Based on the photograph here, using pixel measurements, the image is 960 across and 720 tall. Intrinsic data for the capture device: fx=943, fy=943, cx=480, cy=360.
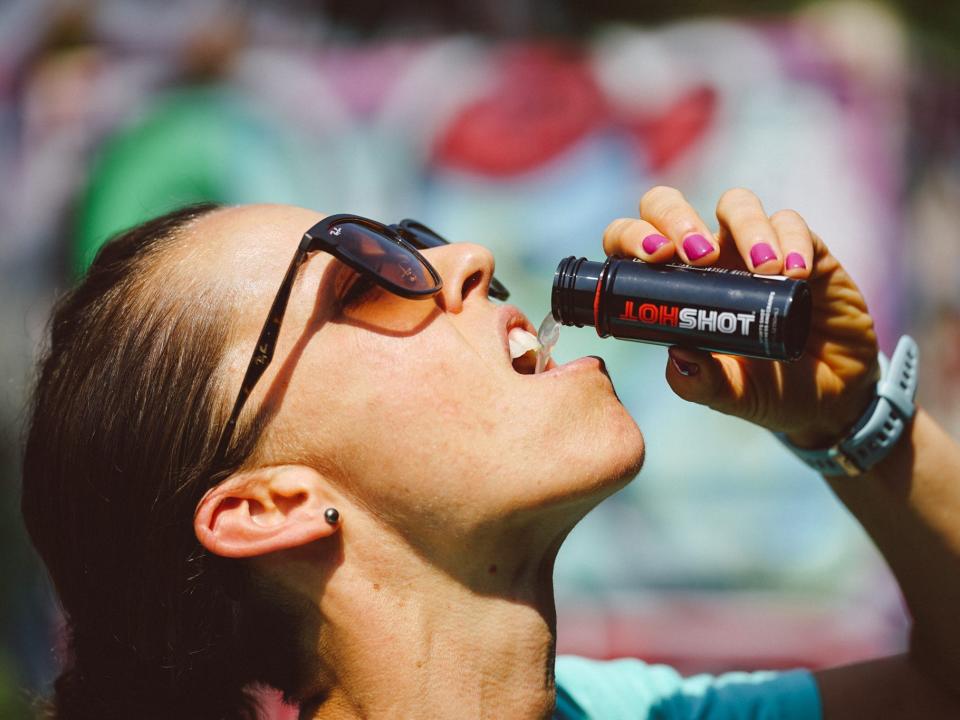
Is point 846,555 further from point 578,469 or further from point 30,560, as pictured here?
point 30,560

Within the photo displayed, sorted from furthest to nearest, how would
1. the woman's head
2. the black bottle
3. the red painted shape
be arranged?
the red painted shape < the woman's head < the black bottle

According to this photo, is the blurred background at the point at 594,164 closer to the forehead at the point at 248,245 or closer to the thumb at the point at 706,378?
the thumb at the point at 706,378

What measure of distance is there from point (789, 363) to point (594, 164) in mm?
3832

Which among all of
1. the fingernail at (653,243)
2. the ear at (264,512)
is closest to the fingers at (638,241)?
the fingernail at (653,243)

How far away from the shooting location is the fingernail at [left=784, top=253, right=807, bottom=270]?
6.58ft

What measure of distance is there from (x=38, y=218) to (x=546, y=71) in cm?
360

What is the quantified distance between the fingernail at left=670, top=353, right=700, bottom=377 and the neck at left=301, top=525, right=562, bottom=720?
0.55 meters

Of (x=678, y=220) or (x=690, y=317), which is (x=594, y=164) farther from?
(x=690, y=317)

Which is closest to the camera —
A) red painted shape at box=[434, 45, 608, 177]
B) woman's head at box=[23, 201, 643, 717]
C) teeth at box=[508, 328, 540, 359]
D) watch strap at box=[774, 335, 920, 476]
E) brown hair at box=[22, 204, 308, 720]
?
woman's head at box=[23, 201, 643, 717]

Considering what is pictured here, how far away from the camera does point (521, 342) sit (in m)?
2.19

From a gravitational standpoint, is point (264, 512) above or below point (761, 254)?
below

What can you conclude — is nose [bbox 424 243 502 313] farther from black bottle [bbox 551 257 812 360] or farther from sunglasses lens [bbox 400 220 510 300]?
black bottle [bbox 551 257 812 360]

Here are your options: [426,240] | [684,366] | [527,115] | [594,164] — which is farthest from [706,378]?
[527,115]

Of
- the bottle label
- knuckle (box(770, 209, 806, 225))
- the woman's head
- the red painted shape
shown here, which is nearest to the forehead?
the woman's head
